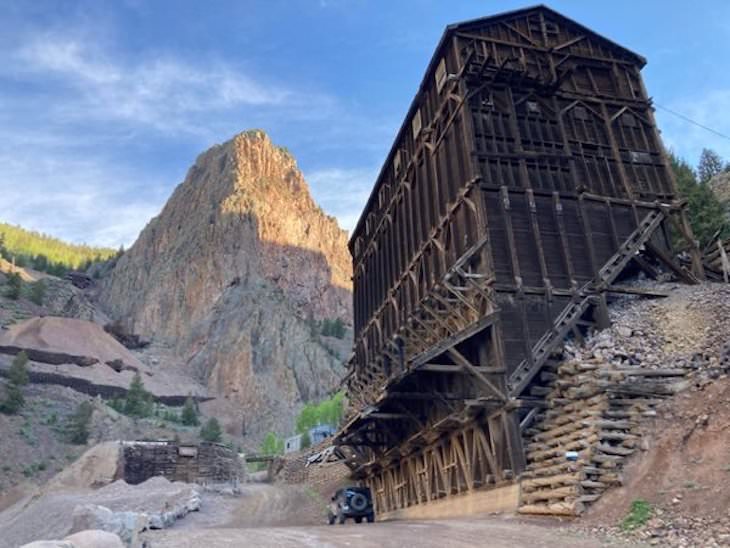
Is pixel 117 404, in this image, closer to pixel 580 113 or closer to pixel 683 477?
pixel 580 113

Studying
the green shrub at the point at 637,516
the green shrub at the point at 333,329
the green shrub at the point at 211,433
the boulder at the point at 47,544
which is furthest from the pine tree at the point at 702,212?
the green shrub at the point at 333,329

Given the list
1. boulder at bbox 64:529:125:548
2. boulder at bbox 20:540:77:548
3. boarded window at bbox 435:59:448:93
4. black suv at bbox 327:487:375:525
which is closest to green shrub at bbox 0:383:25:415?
black suv at bbox 327:487:375:525

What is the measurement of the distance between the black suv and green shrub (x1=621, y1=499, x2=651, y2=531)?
44.3 ft

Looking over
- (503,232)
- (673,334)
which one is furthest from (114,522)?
(673,334)

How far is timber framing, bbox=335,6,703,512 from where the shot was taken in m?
22.9

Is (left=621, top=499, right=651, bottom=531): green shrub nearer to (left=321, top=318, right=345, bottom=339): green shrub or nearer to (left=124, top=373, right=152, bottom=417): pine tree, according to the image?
(left=124, top=373, right=152, bottom=417): pine tree

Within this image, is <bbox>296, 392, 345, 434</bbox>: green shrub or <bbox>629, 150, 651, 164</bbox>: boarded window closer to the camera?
<bbox>629, 150, 651, 164</bbox>: boarded window

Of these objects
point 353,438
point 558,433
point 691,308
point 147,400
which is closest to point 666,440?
point 558,433

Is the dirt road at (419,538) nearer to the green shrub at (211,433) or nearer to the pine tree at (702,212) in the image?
the pine tree at (702,212)

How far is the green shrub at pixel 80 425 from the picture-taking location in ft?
214

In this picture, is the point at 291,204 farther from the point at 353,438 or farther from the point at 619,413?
the point at 619,413

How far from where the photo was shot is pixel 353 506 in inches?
995

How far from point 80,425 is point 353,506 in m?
51.6

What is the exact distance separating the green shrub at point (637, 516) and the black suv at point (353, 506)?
1352 cm
